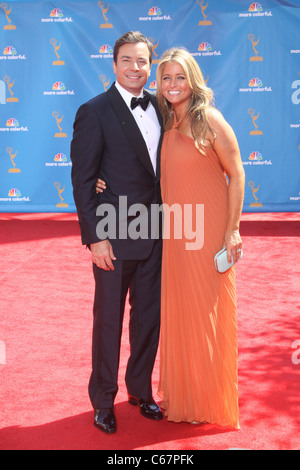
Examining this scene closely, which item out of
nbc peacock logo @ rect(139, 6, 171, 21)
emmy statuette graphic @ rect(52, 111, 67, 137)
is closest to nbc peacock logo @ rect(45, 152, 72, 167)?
emmy statuette graphic @ rect(52, 111, 67, 137)

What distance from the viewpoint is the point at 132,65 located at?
2727 millimetres

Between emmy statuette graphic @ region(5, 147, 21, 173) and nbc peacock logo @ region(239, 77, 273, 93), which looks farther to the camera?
emmy statuette graphic @ region(5, 147, 21, 173)

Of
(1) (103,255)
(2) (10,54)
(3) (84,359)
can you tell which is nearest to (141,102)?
(1) (103,255)

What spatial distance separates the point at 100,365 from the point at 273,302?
7.25 ft

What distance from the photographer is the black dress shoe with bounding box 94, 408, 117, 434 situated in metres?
2.78

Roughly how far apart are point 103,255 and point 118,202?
242 mm

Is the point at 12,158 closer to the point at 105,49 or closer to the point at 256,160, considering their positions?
the point at 105,49

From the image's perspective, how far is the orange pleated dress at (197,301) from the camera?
274 centimetres

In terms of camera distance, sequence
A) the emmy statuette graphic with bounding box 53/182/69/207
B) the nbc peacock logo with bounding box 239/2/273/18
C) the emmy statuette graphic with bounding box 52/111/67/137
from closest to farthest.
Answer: the nbc peacock logo with bounding box 239/2/273/18 → the emmy statuette graphic with bounding box 52/111/67/137 → the emmy statuette graphic with bounding box 53/182/69/207

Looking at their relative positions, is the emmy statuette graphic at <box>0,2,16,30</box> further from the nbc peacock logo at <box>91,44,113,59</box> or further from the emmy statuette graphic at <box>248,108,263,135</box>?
the emmy statuette graphic at <box>248,108,263,135</box>

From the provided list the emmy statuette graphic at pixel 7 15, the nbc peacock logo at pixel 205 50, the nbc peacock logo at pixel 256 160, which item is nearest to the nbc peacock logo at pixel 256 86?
the nbc peacock logo at pixel 205 50

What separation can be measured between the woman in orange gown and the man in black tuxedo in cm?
7

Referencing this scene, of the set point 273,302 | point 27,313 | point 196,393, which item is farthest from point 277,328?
point 27,313

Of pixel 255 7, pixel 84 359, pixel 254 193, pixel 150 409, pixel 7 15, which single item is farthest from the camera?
pixel 254 193
